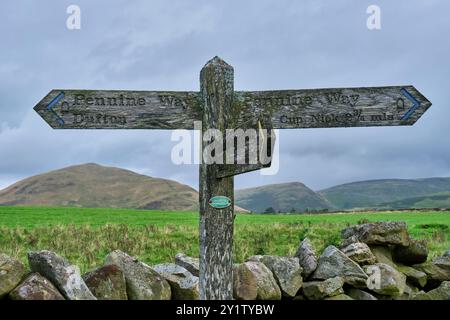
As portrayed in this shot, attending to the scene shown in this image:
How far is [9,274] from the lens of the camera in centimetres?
640

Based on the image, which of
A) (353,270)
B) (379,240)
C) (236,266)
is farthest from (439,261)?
(236,266)

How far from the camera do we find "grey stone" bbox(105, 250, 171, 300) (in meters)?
7.18

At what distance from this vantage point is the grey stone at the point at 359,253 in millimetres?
9410

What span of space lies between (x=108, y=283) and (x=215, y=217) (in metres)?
1.66

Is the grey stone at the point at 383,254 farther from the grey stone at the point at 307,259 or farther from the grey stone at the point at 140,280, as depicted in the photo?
the grey stone at the point at 140,280

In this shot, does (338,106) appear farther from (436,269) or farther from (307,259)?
(436,269)

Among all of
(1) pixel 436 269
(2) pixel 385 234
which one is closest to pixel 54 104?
(2) pixel 385 234

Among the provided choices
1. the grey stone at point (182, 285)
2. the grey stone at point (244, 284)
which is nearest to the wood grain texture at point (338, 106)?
the grey stone at point (244, 284)

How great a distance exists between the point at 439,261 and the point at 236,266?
16.4 feet

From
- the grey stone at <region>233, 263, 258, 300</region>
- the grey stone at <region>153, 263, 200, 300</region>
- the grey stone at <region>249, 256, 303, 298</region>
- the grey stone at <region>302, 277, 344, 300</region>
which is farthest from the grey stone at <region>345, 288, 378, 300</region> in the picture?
the grey stone at <region>153, 263, 200, 300</region>

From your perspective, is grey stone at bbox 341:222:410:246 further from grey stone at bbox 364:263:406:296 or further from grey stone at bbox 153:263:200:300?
grey stone at bbox 153:263:200:300

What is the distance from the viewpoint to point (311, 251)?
359 inches

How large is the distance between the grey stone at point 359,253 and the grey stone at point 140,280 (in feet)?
11.8
